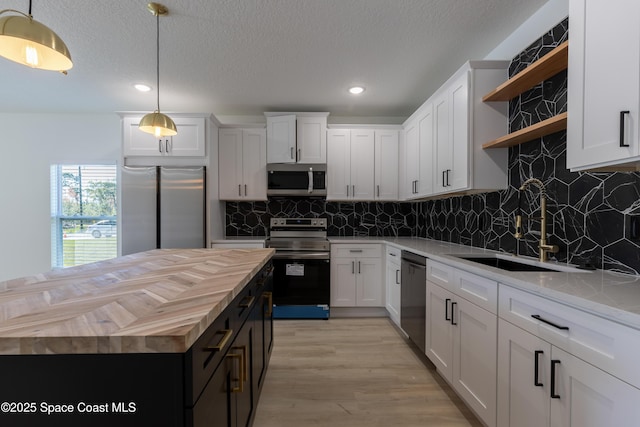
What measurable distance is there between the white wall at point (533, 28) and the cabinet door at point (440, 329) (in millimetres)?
1850

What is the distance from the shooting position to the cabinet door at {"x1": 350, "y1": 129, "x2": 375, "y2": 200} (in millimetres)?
3715

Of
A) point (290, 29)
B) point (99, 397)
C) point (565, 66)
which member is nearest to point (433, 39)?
point (565, 66)

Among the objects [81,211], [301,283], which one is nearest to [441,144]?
[301,283]

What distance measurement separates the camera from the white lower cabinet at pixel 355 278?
3443mm

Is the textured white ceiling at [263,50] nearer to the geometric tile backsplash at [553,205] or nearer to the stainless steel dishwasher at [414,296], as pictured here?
the geometric tile backsplash at [553,205]

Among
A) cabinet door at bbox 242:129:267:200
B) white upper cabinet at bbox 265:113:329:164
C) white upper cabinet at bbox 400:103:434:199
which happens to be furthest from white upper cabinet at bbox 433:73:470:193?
cabinet door at bbox 242:129:267:200

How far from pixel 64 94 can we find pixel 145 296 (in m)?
3.77

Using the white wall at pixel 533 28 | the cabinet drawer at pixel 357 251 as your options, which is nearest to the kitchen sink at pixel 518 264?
the cabinet drawer at pixel 357 251

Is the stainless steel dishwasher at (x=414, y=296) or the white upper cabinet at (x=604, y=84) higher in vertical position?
the white upper cabinet at (x=604, y=84)

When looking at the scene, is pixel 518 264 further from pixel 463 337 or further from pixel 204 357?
pixel 204 357

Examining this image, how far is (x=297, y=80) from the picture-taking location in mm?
2947

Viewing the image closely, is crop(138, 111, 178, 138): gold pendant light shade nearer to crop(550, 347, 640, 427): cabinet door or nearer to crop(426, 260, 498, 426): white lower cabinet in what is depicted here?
crop(426, 260, 498, 426): white lower cabinet

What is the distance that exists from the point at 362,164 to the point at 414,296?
6.03ft

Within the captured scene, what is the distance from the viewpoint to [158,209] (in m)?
3.27
